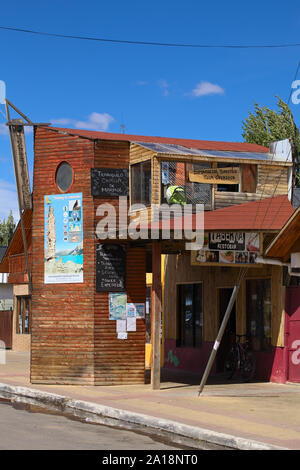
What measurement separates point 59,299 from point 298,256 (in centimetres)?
584

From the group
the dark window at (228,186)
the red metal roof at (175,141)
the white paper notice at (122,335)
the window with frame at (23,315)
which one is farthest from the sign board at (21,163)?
the window with frame at (23,315)

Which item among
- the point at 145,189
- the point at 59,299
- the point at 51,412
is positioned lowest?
the point at 51,412

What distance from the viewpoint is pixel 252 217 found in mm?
17641

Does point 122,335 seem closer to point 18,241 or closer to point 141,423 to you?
point 141,423

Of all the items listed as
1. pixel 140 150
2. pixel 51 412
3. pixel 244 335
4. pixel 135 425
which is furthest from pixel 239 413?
pixel 140 150

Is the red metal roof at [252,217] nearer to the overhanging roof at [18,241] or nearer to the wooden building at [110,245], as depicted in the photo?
the wooden building at [110,245]

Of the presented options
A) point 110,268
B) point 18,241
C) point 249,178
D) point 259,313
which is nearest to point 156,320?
point 110,268

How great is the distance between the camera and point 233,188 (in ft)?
68.0

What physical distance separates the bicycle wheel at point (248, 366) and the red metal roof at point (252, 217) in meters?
3.70

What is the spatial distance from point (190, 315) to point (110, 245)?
205 inches

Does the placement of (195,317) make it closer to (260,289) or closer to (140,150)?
(260,289)

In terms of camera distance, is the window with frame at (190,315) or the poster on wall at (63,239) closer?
the poster on wall at (63,239)

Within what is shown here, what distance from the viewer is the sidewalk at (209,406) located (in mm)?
11133

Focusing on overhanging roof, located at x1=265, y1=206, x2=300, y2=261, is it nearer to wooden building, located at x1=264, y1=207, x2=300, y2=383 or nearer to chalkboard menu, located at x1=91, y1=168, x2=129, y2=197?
wooden building, located at x1=264, y1=207, x2=300, y2=383
